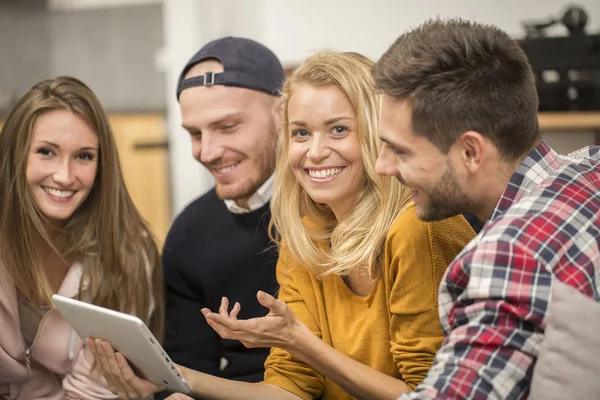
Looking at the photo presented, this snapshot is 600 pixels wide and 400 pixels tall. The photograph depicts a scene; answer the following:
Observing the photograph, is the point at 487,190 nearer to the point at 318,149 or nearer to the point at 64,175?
the point at 318,149

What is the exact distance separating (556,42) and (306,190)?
168 cm

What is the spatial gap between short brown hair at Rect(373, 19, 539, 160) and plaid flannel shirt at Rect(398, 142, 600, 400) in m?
0.13

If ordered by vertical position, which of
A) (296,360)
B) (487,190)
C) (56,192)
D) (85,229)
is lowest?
(296,360)

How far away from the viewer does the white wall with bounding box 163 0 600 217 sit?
378 centimetres

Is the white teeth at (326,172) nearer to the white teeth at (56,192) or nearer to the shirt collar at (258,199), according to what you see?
the shirt collar at (258,199)

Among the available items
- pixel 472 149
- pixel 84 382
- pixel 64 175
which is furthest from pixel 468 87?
pixel 84 382

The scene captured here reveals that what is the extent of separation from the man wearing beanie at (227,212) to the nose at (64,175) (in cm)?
31

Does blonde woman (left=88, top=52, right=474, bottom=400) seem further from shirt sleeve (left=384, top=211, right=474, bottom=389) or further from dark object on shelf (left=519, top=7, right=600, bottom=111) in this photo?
dark object on shelf (left=519, top=7, right=600, bottom=111)

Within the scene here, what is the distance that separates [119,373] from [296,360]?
38cm

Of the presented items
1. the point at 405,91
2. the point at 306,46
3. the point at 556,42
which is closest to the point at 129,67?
the point at 306,46

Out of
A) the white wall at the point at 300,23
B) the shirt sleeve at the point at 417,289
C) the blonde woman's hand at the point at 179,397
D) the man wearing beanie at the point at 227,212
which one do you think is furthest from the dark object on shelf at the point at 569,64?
the blonde woman's hand at the point at 179,397

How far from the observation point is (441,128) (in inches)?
52.8

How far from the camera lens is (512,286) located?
119 centimetres

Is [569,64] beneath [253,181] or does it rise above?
above
